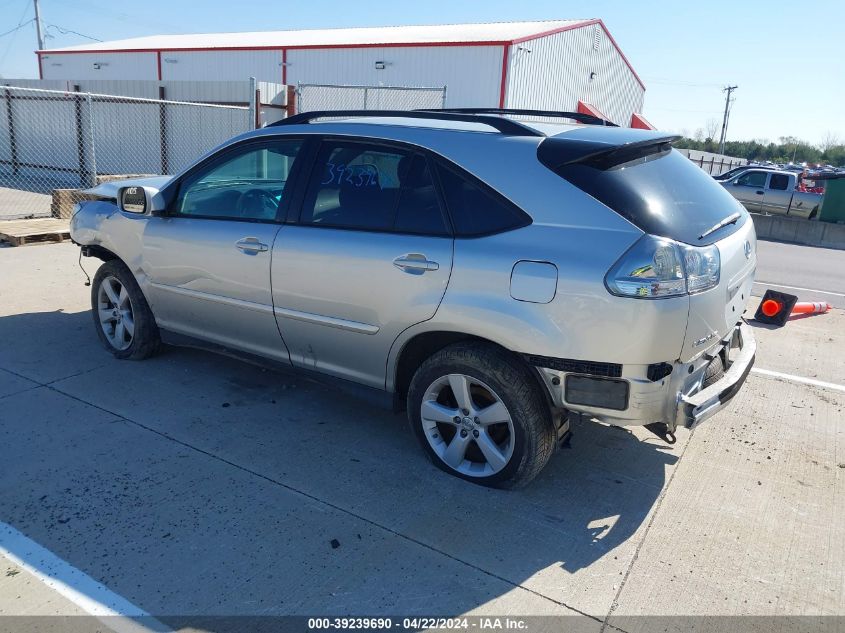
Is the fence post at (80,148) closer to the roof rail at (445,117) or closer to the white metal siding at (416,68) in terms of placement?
the white metal siding at (416,68)

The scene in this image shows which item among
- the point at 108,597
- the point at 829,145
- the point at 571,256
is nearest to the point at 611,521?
the point at 571,256

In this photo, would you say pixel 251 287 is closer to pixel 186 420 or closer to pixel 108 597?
pixel 186 420

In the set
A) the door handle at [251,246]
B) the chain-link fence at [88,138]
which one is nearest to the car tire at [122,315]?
the door handle at [251,246]

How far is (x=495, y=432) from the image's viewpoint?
3645mm

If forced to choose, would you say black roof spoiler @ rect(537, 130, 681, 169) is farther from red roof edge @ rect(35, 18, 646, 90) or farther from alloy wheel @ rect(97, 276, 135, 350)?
red roof edge @ rect(35, 18, 646, 90)

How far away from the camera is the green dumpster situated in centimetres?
1769

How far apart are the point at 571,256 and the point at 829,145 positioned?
98.2 metres

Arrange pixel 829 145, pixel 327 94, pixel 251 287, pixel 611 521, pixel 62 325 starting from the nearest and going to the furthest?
pixel 611 521, pixel 251 287, pixel 62 325, pixel 327 94, pixel 829 145

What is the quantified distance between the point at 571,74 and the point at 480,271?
26.6 m

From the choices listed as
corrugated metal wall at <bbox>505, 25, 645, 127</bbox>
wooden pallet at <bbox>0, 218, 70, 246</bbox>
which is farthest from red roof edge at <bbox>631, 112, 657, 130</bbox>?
wooden pallet at <bbox>0, 218, 70, 246</bbox>

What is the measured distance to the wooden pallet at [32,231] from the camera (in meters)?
9.12

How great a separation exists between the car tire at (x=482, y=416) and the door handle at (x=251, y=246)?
4.13 ft

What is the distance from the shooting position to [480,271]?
3.32 m

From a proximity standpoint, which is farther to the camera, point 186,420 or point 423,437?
point 186,420
